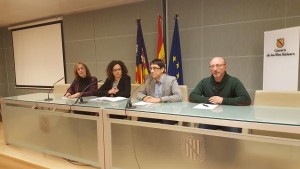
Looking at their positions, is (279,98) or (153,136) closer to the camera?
(153,136)

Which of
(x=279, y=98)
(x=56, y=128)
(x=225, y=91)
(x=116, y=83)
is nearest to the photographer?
(x=279, y=98)

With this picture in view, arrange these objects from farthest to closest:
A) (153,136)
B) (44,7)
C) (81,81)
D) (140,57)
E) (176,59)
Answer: (44,7)
(140,57)
(176,59)
(81,81)
(153,136)

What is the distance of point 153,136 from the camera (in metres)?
1.95

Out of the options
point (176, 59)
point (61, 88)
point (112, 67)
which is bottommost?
point (61, 88)

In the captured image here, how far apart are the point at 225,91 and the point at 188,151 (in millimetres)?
838

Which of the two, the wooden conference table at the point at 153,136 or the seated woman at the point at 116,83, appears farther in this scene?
the seated woman at the point at 116,83

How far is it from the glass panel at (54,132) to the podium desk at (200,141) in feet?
0.85

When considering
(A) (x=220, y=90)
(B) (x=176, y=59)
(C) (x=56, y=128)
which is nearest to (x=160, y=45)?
(B) (x=176, y=59)

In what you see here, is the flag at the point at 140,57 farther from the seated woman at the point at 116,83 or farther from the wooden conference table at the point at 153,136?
the wooden conference table at the point at 153,136

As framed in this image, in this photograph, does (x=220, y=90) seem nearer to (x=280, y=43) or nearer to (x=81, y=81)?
(x=280, y=43)

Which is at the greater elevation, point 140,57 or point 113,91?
point 140,57

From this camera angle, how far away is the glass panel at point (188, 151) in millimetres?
1490

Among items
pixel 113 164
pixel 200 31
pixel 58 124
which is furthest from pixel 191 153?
pixel 200 31

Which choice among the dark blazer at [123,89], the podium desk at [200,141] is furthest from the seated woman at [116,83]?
the podium desk at [200,141]
